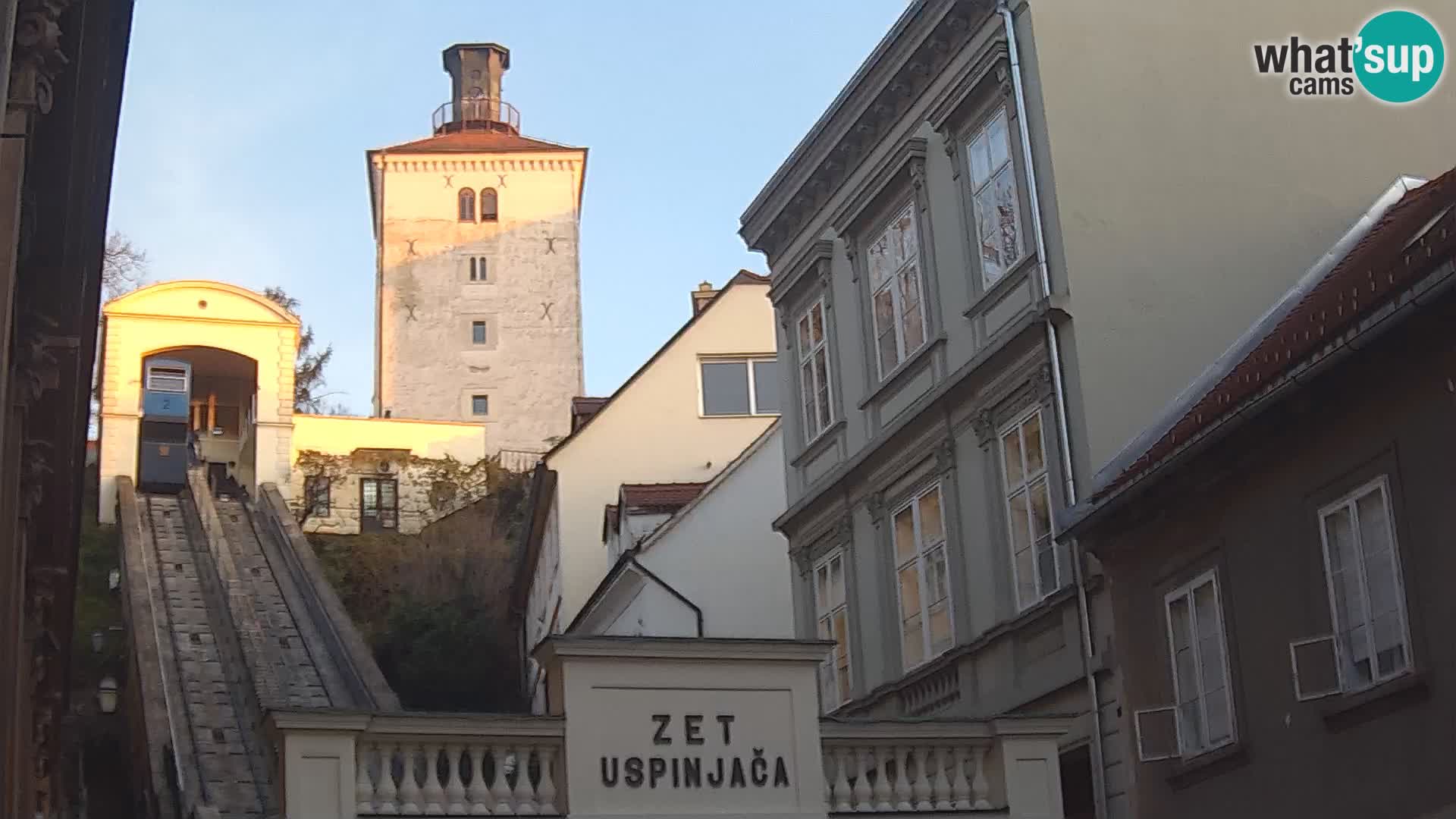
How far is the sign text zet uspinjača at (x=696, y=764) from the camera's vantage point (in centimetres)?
1529

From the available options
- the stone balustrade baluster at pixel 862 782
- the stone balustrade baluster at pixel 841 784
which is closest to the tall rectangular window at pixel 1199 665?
the stone balustrade baluster at pixel 862 782

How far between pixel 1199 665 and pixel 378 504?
44.1 metres

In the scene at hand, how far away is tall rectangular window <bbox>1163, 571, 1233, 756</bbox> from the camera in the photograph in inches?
652

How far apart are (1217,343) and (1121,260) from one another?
1.17 meters

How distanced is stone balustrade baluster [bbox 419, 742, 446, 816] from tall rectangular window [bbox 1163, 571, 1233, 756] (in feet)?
20.3

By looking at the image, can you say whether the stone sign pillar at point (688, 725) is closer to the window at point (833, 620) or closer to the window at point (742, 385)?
the window at point (833, 620)

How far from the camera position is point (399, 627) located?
4072cm

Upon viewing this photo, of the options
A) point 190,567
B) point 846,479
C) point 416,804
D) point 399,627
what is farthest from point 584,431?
point 416,804

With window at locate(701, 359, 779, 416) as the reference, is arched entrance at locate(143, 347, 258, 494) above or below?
above

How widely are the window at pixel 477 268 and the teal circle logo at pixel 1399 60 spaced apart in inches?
2532

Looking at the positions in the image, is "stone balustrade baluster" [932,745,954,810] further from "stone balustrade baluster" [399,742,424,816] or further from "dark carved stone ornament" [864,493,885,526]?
"dark carved stone ornament" [864,493,885,526]

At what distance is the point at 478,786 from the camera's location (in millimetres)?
14664

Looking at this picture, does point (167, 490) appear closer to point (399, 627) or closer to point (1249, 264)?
point (399, 627)

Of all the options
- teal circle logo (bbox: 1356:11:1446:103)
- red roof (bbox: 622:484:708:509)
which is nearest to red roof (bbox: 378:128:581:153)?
red roof (bbox: 622:484:708:509)
